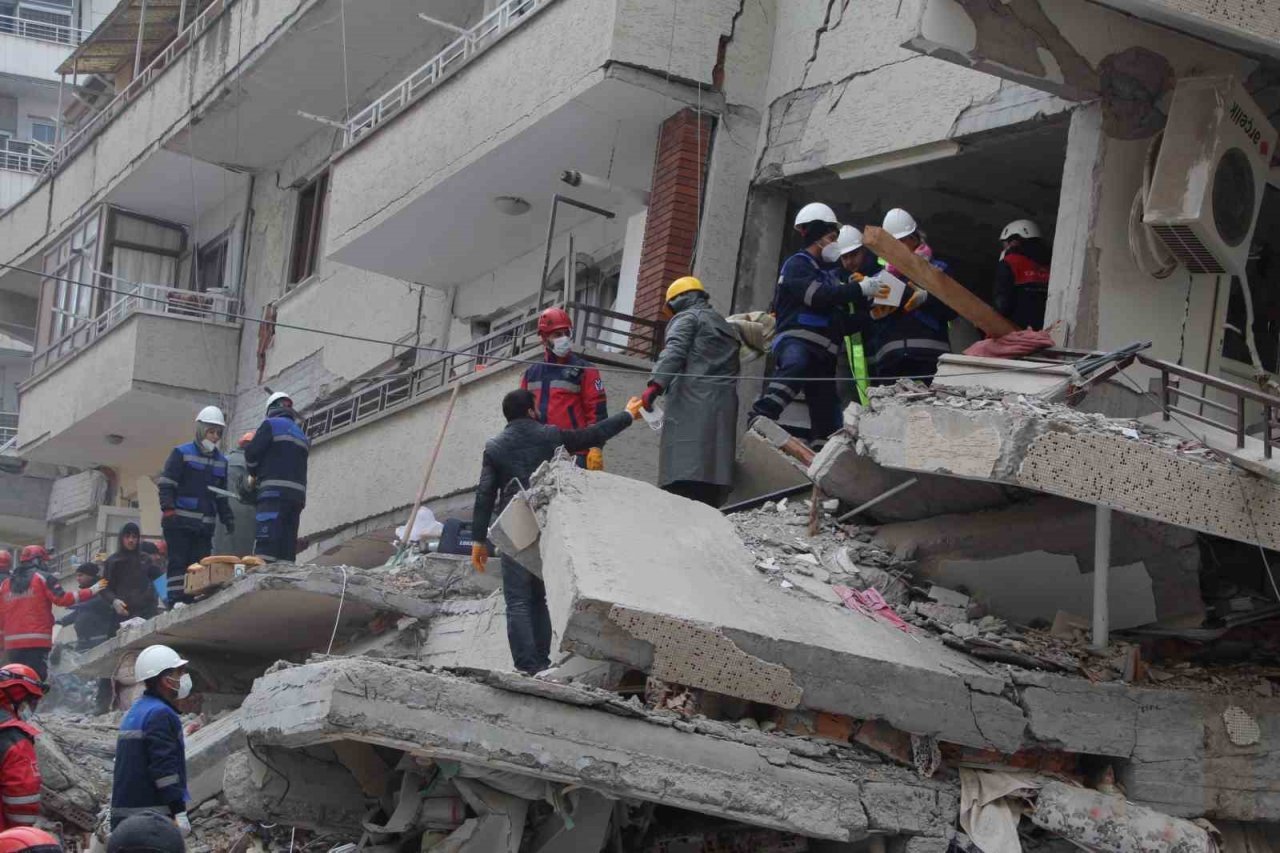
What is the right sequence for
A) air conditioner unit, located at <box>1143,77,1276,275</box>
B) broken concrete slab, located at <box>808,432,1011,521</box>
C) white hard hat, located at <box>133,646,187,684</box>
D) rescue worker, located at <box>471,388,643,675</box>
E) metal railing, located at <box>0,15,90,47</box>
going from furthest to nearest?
metal railing, located at <box>0,15,90,47</box>, rescue worker, located at <box>471,388,643,675</box>, air conditioner unit, located at <box>1143,77,1276,275</box>, broken concrete slab, located at <box>808,432,1011,521</box>, white hard hat, located at <box>133,646,187,684</box>

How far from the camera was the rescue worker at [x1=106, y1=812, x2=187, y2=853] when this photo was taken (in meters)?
6.37

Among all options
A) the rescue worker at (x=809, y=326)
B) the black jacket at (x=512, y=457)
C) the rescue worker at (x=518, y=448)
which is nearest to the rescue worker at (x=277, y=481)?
the rescue worker at (x=518, y=448)

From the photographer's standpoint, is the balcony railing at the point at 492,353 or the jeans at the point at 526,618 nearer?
the jeans at the point at 526,618

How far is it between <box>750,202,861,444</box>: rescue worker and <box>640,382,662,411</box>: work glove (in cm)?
65

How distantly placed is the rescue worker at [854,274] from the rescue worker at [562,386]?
1.54 m

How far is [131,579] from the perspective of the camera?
15484mm

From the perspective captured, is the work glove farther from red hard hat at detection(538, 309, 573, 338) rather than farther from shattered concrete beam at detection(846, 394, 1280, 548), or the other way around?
shattered concrete beam at detection(846, 394, 1280, 548)

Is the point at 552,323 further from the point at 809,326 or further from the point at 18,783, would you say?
the point at 18,783

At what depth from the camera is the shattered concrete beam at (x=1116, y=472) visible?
7.62 m

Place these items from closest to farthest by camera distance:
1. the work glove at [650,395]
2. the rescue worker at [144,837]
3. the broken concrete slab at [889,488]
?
the rescue worker at [144,837]
the broken concrete slab at [889,488]
the work glove at [650,395]

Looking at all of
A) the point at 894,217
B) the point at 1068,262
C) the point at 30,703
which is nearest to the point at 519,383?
the point at 894,217

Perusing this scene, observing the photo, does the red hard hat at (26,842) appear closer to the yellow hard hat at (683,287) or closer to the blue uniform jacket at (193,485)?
the yellow hard hat at (683,287)

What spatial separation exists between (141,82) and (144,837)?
737 inches

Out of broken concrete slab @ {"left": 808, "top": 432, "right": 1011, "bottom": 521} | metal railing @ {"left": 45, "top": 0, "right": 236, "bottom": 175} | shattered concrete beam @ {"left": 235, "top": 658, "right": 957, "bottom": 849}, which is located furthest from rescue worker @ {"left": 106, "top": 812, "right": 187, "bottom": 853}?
metal railing @ {"left": 45, "top": 0, "right": 236, "bottom": 175}
